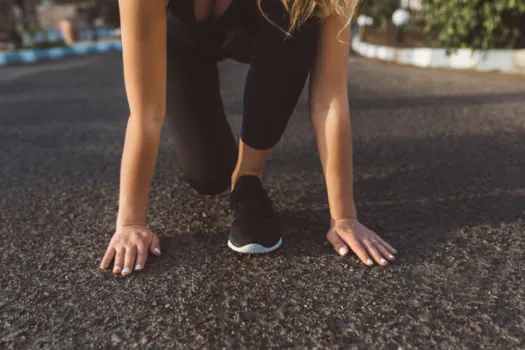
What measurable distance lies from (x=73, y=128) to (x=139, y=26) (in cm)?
244

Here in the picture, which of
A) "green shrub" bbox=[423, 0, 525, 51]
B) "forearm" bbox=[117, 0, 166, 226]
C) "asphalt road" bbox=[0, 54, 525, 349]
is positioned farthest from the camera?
"green shrub" bbox=[423, 0, 525, 51]

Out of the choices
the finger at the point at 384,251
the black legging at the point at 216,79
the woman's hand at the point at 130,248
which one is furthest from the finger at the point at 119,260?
the finger at the point at 384,251

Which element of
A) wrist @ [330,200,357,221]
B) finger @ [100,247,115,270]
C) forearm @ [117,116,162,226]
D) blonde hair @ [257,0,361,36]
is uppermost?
blonde hair @ [257,0,361,36]

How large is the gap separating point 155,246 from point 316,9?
2.97 ft

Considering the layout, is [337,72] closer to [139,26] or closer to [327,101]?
[327,101]

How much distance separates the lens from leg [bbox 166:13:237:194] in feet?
5.53

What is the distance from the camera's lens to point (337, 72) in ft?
4.65

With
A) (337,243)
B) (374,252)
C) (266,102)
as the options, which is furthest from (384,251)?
(266,102)

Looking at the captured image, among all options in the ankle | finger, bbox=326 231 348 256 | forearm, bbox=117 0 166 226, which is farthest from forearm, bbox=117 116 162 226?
finger, bbox=326 231 348 256

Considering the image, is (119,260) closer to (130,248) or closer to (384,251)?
(130,248)

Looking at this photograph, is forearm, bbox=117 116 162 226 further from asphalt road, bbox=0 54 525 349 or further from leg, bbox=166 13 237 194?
leg, bbox=166 13 237 194

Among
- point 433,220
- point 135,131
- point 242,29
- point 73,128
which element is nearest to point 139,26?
point 135,131

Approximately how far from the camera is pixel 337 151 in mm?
1424

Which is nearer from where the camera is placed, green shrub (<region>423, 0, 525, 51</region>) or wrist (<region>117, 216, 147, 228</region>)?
wrist (<region>117, 216, 147, 228</region>)
